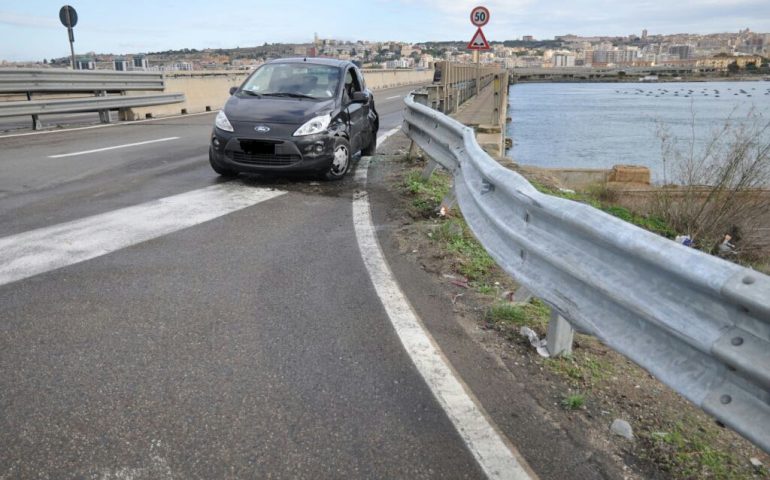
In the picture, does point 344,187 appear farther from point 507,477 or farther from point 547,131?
point 547,131

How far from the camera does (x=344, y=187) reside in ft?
27.7

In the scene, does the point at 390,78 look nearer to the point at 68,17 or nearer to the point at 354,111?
the point at 68,17

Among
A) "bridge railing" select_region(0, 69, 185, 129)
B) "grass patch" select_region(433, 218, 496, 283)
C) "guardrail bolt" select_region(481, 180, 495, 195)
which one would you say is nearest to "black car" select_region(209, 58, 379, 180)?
"grass patch" select_region(433, 218, 496, 283)

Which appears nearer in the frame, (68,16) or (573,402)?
(573,402)

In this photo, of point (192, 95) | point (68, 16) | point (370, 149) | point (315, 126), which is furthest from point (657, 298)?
point (192, 95)

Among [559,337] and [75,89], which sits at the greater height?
[75,89]

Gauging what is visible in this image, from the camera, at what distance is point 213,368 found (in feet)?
10.7

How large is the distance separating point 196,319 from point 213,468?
156cm

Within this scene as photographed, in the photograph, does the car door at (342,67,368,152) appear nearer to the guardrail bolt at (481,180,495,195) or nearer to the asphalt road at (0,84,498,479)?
the asphalt road at (0,84,498,479)

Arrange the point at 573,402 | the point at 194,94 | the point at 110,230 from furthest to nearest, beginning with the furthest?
the point at 194,94
the point at 110,230
the point at 573,402

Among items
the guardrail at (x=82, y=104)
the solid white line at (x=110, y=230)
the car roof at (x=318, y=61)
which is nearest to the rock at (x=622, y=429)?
the solid white line at (x=110, y=230)

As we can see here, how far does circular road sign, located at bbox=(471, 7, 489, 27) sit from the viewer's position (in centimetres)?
1873

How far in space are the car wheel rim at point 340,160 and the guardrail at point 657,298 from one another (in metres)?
4.95

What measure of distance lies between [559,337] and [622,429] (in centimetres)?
72
